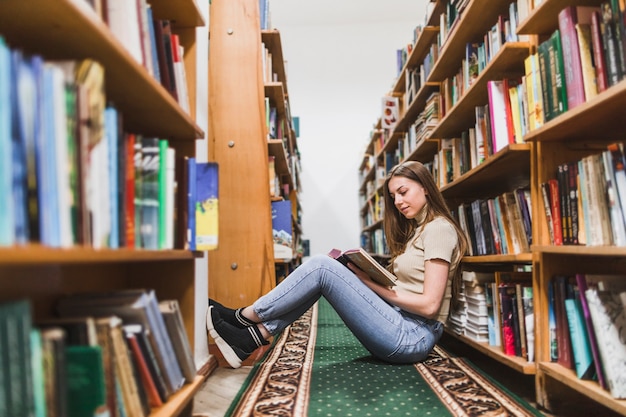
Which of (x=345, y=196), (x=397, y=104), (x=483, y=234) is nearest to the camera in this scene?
(x=483, y=234)

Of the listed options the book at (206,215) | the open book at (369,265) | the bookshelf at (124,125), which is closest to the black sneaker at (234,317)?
the open book at (369,265)

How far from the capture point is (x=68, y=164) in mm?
655

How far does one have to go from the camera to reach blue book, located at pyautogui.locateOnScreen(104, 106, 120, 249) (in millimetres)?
787

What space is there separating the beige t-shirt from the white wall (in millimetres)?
4377

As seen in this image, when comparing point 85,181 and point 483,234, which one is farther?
point 483,234

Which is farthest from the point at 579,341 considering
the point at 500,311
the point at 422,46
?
the point at 422,46

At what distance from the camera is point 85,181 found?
0.69 metres

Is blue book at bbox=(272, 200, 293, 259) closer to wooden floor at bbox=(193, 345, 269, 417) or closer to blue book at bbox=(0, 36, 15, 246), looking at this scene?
wooden floor at bbox=(193, 345, 269, 417)

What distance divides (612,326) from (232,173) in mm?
1471

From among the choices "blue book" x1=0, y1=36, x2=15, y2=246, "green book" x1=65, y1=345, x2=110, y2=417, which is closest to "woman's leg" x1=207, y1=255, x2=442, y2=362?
"green book" x1=65, y1=345, x2=110, y2=417

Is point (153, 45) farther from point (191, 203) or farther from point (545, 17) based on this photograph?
point (545, 17)

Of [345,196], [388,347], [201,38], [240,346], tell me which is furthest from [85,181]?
[345,196]

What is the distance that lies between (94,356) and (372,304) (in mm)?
1126

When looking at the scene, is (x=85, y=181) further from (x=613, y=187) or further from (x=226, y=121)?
(x=226, y=121)
